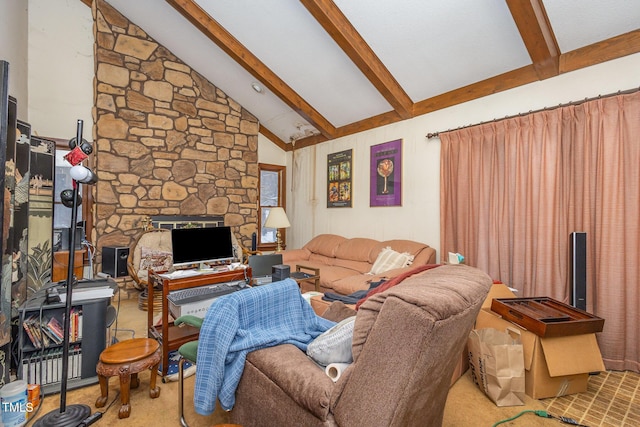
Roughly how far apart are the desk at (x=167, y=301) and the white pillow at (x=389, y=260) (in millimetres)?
1710

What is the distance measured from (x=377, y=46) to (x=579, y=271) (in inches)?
108

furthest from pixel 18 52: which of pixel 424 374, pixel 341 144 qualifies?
pixel 424 374

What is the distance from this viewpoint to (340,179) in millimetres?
4973

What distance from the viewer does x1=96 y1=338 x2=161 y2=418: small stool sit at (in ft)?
5.93

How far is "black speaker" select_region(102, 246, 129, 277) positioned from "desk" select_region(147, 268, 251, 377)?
4.70 ft

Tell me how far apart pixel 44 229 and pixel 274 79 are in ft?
10.1

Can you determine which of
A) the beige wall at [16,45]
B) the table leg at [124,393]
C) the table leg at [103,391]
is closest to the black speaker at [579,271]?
the table leg at [124,393]

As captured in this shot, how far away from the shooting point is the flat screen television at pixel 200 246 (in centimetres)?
264

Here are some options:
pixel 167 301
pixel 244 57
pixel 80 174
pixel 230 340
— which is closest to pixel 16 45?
pixel 244 57

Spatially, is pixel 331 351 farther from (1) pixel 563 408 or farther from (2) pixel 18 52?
(2) pixel 18 52

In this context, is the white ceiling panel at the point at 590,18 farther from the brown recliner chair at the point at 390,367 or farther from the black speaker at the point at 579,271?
the brown recliner chair at the point at 390,367

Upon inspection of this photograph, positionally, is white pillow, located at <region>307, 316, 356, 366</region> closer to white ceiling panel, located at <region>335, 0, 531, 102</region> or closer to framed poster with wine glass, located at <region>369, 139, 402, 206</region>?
white ceiling panel, located at <region>335, 0, 531, 102</region>

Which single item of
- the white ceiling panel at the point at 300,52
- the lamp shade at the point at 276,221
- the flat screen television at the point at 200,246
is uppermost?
the white ceiling panel at the point at 300,52

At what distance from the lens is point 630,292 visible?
2.32 metres
